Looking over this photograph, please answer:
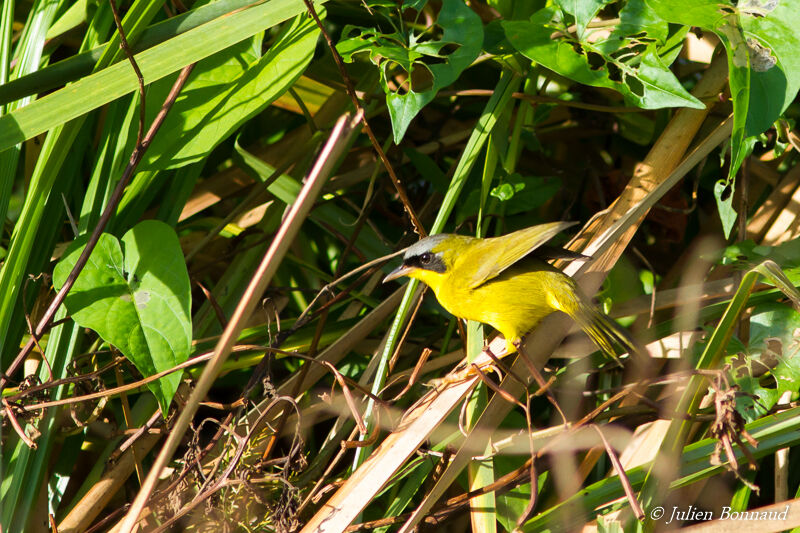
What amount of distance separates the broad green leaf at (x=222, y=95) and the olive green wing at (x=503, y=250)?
0.74 meters

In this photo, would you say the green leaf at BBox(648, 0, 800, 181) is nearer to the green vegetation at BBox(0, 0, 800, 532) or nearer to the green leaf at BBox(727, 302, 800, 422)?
the green vegetation at BBox(0, 0, 800, 532)

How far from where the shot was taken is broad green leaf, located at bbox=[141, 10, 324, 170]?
1879 mm

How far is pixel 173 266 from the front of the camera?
5.50 feet

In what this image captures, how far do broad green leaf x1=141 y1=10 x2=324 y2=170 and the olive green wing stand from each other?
0.74 metres

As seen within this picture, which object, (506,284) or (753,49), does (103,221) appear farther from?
(753,49)

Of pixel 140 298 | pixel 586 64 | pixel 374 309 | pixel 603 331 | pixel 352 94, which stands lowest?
pixel 603 331

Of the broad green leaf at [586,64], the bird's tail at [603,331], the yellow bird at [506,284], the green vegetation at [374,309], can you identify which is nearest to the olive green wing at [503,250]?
the yellow bird at [506,284]

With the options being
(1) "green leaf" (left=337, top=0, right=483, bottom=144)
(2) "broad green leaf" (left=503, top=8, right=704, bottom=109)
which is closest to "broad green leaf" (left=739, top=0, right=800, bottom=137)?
(2) "broad green leaf" (left=503, top=8, right=704, bottom=109)

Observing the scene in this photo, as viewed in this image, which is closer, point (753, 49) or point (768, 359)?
point (753, 49)

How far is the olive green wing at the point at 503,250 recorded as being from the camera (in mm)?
1902

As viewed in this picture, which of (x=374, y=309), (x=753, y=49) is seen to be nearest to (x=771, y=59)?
(x=753, y=49)

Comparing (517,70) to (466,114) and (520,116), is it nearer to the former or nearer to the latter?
(520,116)

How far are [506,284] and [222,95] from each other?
38.1 inches

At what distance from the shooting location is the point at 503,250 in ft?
6.69
